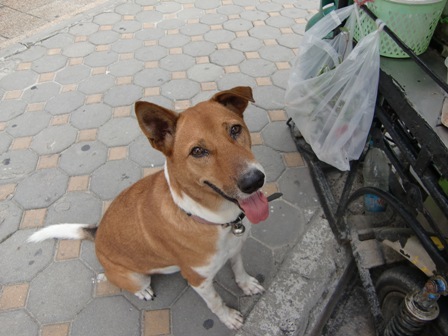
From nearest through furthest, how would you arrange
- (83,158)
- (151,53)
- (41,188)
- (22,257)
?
(22,257), (41,188), (83,158), (151,53)

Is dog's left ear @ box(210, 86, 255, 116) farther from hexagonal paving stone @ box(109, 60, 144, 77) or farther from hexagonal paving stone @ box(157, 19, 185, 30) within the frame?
hexagonal paving stone @ box(157, 19, 185, 30)

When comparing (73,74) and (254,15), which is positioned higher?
(254,15)

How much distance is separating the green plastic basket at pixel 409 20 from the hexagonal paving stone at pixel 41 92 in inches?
164

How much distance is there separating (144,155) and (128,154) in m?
0.19

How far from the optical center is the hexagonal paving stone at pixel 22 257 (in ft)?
9.29

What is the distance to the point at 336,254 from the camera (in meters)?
2.80

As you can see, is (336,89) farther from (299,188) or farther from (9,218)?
(9,218)

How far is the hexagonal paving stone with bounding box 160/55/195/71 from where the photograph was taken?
5010 mm

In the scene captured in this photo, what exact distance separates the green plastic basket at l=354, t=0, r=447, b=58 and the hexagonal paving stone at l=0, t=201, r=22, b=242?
3464mm

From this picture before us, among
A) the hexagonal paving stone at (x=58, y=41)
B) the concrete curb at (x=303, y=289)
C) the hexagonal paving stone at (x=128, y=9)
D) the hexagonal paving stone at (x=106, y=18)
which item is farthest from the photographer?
the hexagonal paving stone at (x=128, y=9)

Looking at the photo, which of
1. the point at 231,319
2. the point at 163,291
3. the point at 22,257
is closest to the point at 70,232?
the point at 22,257

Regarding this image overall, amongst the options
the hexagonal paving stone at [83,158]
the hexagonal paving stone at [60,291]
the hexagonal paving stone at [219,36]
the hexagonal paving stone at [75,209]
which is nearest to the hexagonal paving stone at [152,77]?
the hexagonal paving stone at [219,36]

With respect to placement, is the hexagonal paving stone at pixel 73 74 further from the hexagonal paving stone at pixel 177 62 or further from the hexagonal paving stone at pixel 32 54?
the hexagonal paving stone at pixel 177 62

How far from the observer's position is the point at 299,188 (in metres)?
3.37
